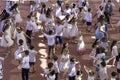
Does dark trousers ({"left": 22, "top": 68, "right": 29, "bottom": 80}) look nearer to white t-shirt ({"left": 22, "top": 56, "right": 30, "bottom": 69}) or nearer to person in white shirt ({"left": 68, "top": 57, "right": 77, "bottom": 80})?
white t-shirt ({"left": 22, "top": 56, "right": 30, "bottom": 69})

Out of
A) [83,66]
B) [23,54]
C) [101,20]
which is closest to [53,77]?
[23,54]

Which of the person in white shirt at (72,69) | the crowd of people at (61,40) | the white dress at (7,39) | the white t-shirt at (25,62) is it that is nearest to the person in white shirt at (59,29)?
the crowd of people at (61,40)

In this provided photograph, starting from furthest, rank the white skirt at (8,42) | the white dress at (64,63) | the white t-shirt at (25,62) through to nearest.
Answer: the white skirt at (8,42), the white dress at (64,63), the white t-shirt at (25,62)

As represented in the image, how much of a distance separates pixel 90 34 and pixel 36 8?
10.3 feet

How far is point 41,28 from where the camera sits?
783 inches

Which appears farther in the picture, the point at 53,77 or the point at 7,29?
the point at 7,29

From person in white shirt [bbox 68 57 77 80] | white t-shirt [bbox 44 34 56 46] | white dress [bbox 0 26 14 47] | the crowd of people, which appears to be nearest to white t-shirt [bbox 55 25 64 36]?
the crowd of people

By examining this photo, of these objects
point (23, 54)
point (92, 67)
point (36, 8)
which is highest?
point (36, 8)

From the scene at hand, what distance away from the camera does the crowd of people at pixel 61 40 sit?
14492mm

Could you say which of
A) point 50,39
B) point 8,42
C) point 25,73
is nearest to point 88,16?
point 50,39

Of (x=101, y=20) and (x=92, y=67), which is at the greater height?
(x=101, y=20)

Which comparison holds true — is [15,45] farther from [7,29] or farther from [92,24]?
[92,24]

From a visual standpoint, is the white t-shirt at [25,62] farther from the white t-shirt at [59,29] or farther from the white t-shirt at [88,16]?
the white t-shirt at [88,16]

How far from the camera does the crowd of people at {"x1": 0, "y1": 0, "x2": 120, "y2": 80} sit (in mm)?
14492
